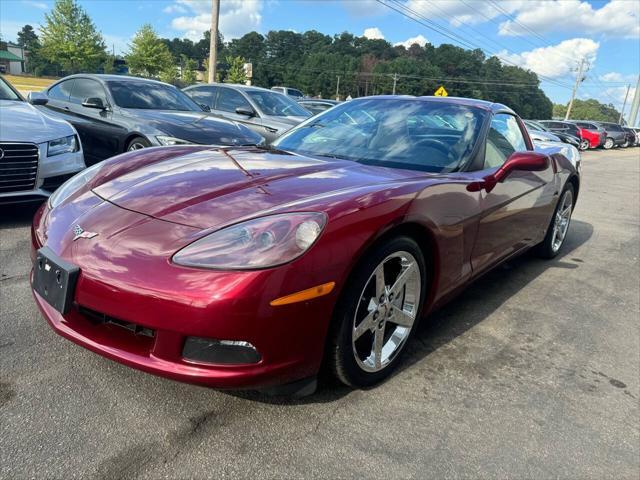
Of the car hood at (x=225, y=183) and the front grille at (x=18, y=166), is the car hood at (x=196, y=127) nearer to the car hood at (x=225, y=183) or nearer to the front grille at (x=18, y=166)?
the front grille at (x=18, y=166)

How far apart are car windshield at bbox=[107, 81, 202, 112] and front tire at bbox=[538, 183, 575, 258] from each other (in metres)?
4.84

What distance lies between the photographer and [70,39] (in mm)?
47875

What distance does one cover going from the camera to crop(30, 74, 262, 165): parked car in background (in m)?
5.82

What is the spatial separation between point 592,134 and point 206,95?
24.2m

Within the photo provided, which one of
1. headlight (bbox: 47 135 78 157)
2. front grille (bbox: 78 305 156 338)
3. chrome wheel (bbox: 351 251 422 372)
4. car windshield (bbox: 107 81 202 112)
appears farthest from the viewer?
car windshield (bbox: 107 81 202 112)

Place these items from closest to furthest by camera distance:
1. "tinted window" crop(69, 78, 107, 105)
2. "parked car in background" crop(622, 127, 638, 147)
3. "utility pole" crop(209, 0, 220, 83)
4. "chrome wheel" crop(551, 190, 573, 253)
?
"chrome wheel" crop(551, 190, 573, 253), "tinted window" crop(69, 78, 107, 105), "utility pole" crop(209, 0, 220, 83), "parked car in background" crop(622, 127, 638, 147)

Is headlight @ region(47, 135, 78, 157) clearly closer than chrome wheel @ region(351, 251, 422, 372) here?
No

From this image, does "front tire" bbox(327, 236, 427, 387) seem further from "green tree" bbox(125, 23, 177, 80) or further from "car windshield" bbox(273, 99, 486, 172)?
"green tree" bbox(125, 23, 177, 80)

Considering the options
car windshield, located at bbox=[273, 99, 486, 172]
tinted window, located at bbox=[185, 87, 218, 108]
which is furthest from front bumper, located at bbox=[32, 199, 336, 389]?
tinted window, located at bbox=[185, 87, 218, 108]

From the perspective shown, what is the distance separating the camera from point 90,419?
6.35 feet

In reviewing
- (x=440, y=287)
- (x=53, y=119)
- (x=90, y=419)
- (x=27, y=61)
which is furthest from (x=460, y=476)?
(x=27, y=61)

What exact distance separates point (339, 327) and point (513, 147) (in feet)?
7.56

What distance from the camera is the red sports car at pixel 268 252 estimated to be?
5.71 ft

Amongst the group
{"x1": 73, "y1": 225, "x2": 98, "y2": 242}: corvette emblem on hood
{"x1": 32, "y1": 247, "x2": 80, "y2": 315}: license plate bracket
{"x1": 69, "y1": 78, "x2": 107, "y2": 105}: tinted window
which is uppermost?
{"x1": 69, "y1": 78, "x2": 107, "y2": 105}: tinted window
